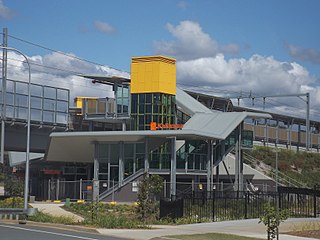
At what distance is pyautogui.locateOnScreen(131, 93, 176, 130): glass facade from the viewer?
2084 inches

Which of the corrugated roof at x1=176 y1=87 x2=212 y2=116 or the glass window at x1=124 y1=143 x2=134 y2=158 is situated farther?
the corrugated roof at x1=176 y1=87 x2=212 y2=116

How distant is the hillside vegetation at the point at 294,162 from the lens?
7046 centimetres

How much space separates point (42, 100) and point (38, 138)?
3.78m

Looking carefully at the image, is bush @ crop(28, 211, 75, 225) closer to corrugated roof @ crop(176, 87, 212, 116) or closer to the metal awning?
the metal awning

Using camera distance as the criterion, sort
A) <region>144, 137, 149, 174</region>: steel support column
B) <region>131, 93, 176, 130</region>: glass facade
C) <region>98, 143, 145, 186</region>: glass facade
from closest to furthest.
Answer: <region>144, 137, 149, 174</region>: steel support column
<region>98, 143, 145, 186</region>: glass facade
<region>131, 93, 176, 130</region>: glass facade

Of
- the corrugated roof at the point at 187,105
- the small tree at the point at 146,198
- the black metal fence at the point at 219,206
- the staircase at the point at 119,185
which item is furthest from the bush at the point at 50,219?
the corrugated roof at the point at 187,105

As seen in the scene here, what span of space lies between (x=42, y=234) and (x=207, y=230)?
22.9 feet

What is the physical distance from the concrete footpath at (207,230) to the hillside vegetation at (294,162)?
1569 inches

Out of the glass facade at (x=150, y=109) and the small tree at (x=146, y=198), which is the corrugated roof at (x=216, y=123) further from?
the small tree at (x=146, y=198)

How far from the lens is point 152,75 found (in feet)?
177

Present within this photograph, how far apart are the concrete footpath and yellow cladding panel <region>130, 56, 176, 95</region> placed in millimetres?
24579

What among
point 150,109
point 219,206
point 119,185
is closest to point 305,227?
point 219,206

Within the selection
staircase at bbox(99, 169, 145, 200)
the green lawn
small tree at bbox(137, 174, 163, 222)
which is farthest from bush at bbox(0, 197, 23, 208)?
the green lawn

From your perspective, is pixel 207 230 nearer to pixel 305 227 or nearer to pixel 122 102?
pixel 305 227
